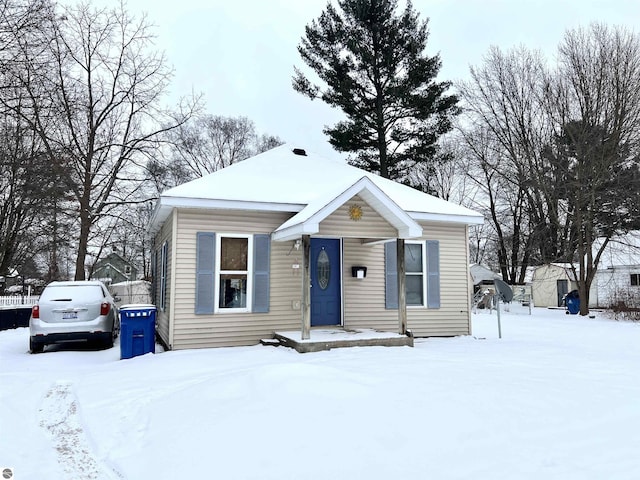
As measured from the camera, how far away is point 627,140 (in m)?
17.7

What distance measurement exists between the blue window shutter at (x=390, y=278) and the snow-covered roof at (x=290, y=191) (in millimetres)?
922

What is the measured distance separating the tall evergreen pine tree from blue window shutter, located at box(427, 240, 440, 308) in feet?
40.4

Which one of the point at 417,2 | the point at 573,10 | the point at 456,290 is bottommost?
the point at 456,290

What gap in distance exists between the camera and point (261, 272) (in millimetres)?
8781

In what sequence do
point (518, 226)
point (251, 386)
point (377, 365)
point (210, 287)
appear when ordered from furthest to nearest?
point (518, 226), point (210, 287), point (377, 365), point (251, 386)

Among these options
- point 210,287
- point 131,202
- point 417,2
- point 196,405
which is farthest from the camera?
point 417,2

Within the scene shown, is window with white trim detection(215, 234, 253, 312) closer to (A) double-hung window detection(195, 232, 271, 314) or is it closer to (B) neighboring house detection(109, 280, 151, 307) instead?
(A) double-hung window detection(195, 232, 271, 314)

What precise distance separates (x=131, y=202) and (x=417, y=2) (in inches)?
651

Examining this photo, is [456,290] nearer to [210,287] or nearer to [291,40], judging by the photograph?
[210,287]

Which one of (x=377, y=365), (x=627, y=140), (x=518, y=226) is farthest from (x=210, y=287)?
(x=518, y=226)

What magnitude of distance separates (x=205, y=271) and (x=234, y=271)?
0.56 m

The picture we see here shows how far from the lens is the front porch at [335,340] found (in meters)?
7.52

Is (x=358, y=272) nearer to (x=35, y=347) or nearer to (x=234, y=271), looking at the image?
(x=234, y=271)

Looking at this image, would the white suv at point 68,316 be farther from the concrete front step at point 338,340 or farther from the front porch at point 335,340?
the concrete front step at point 338,340
